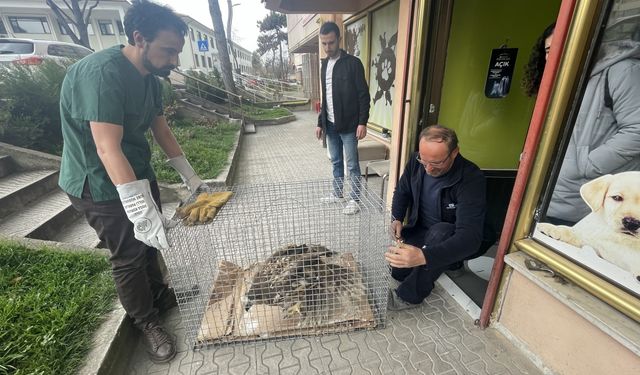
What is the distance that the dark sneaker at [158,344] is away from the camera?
185cm

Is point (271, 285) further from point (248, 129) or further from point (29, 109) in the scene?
point (248, 129)

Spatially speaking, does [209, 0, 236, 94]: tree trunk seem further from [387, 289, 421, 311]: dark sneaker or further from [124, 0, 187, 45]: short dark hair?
[387, 289, 421, 311]: dark sneaker

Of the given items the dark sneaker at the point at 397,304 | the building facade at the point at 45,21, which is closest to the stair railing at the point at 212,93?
the dark sneaker at the point at 397,304

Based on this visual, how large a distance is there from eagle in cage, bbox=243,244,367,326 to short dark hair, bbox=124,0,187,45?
1.59m

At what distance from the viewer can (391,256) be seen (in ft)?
5.69

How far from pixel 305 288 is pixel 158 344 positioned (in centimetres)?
98

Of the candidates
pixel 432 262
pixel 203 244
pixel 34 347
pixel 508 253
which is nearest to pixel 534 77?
pixel 508 253

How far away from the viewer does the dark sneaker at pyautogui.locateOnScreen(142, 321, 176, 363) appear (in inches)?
72.9

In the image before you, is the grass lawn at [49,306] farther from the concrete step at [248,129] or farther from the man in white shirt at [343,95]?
the concrete step at [248,129]

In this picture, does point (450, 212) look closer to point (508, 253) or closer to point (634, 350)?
point (508, 253)

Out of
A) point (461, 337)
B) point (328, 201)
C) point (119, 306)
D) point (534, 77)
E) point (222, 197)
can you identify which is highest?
point (534, 77)

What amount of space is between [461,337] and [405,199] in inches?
39.5

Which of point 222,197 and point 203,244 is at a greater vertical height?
point 222,197

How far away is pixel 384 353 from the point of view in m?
1.85
